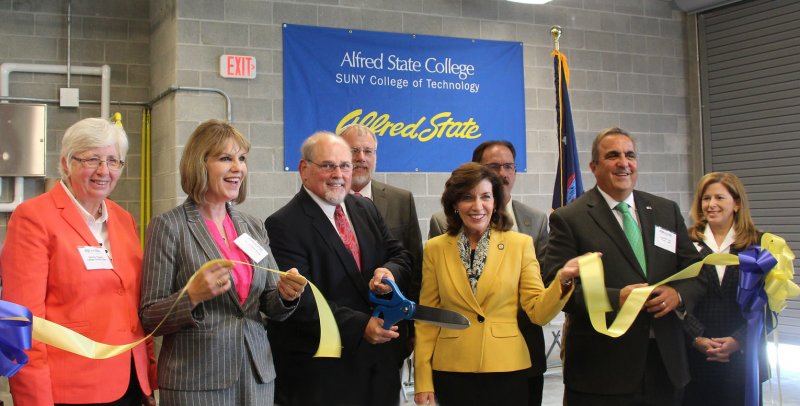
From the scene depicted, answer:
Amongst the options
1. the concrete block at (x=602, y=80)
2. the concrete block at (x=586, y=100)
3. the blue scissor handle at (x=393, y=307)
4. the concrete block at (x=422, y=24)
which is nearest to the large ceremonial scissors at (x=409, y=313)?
the blue scissor handle at (x=393, y=307)

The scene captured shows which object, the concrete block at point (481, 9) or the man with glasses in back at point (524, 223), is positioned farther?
the concrete block at point (481, 9)

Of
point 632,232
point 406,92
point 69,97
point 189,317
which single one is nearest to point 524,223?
point 632,232

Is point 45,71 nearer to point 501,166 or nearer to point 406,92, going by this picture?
point 406,92

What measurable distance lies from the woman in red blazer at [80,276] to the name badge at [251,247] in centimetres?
32

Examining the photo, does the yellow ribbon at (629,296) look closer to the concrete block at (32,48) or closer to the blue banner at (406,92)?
the blue banner at (406,92)

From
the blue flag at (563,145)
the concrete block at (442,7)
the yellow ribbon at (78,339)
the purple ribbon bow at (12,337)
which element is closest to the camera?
the purple ribbon bow at (12,337)

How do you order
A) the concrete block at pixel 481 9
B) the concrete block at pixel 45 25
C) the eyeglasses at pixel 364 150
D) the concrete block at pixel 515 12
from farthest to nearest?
the concrete block at pixel 515 12 < the concrete block at pixel 481 9 < the concrete block at pixel 45 25 < the eyeglasses at pixel 364 150

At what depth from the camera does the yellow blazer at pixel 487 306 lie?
2475 millimetres

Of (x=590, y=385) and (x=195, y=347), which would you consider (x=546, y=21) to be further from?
(x=195, y=347)

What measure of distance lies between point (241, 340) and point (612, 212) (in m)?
1.41

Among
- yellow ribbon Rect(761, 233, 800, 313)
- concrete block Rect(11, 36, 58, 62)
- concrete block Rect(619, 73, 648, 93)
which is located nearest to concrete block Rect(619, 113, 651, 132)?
concrete block Rect(619, 73, 648, 93)

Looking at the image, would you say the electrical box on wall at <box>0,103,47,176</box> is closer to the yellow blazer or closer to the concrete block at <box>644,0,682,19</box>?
the yellow blazer

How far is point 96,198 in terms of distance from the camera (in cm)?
217

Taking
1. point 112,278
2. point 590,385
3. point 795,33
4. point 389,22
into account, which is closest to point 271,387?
point 112,278
